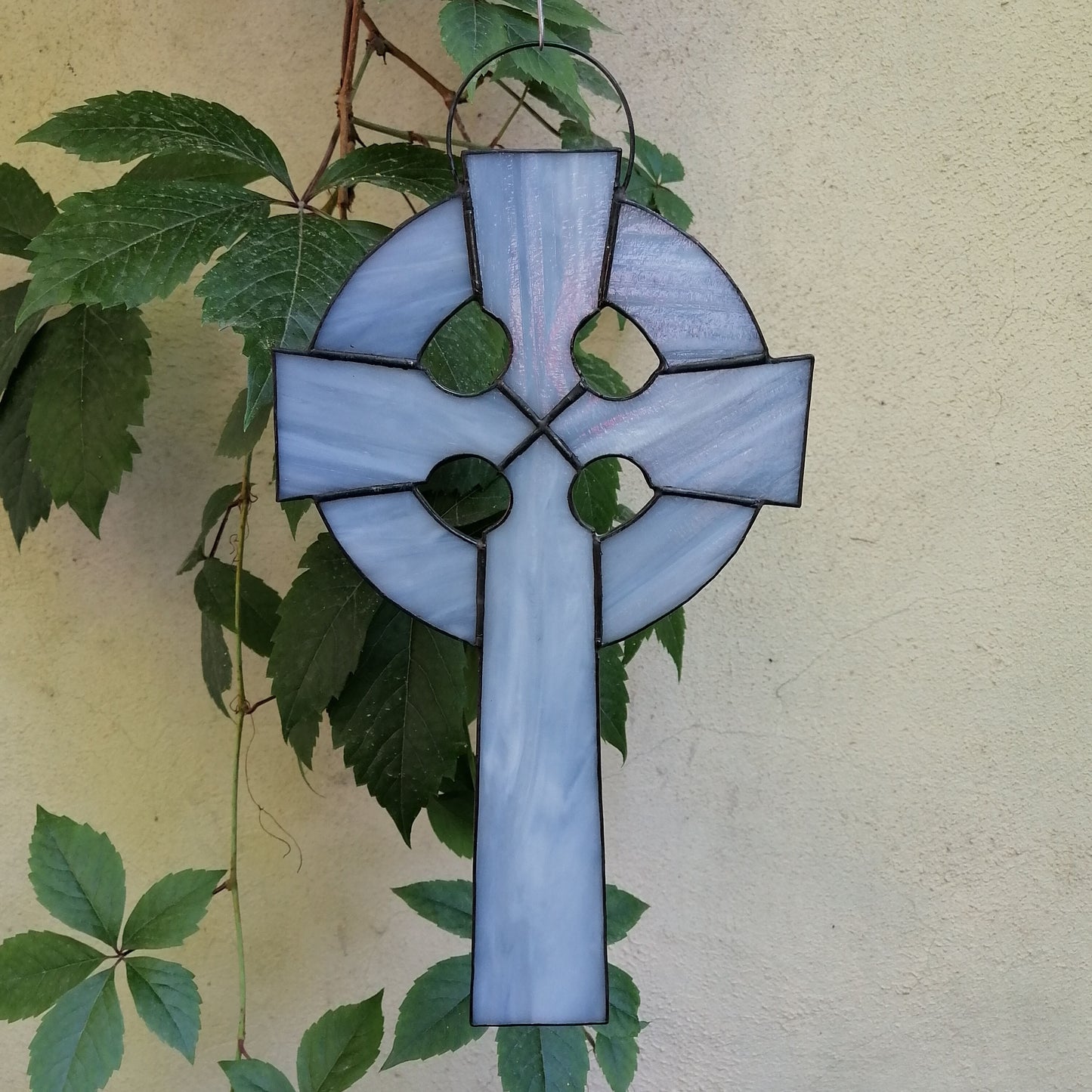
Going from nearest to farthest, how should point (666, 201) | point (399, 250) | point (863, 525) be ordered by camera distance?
point (399, 250), point (666, 201), point (863, 525)

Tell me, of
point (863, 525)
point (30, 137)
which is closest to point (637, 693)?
point (863, 525)

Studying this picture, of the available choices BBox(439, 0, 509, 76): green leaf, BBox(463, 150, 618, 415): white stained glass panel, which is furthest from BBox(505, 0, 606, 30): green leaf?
BBox(463, 150, 618, 415): white stained glass panel

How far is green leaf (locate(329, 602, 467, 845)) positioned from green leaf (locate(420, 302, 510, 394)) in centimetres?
17

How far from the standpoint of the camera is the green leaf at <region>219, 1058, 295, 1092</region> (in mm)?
578

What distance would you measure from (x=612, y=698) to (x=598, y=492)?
5.7 inches

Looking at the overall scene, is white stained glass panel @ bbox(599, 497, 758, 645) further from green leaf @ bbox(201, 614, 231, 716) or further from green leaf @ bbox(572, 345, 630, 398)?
green leaf @ bbox(201, 614, 231, 716)

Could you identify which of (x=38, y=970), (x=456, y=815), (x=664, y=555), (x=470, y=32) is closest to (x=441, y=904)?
(x=456, y=815)

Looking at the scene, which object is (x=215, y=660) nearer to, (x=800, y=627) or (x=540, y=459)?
(x=540, y=459)

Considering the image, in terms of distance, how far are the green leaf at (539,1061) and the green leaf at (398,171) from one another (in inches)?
21.0

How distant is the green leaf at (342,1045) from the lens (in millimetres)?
590

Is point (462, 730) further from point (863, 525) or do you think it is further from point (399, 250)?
point (863, 525)

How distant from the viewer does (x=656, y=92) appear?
0.78 meters

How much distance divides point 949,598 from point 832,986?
1.33ft

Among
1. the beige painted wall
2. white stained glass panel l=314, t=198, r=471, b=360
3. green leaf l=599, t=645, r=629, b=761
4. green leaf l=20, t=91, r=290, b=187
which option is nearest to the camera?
white stained glass panel l=314, t=198, r=471, b=360
